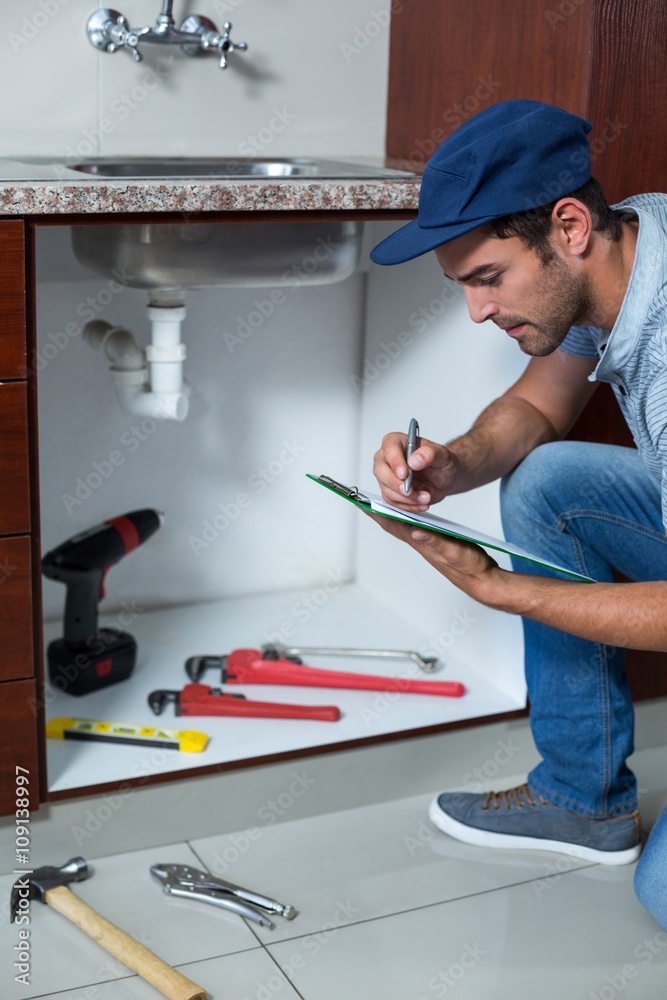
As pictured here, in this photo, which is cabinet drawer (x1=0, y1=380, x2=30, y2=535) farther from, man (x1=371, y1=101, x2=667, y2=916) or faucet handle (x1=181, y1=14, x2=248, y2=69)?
faucet handle (x1=181, y1=14, x2=248, y2=69)

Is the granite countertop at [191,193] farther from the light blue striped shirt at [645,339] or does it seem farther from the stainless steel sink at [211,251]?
the light blue striped shirt at [645,339]

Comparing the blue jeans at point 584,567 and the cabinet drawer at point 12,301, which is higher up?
the cabinet drawer at point 12,301

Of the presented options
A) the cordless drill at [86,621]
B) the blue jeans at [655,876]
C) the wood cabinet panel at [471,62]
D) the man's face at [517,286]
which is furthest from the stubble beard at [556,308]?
the cordless drill at [86,621]

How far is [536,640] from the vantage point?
58.2 inches

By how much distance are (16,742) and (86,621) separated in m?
0.35

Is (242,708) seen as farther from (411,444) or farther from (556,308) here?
(556,308)

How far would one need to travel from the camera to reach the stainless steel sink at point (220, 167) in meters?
1.70

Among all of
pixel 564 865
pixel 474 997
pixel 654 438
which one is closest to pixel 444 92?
pixel 654 438

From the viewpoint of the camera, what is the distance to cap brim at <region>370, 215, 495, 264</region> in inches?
42.8

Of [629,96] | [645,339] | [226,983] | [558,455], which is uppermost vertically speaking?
[629,96]

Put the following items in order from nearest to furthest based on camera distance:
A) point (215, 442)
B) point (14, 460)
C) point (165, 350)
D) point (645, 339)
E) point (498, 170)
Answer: point (498, 170)
point (645, 339)
point (14, 460)
point (165, 350)
point (215, 442)

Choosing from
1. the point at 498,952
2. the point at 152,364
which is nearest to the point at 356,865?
the point at 498,952

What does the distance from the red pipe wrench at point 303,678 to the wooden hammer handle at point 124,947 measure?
44 centimetres

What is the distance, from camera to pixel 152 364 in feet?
5.41
